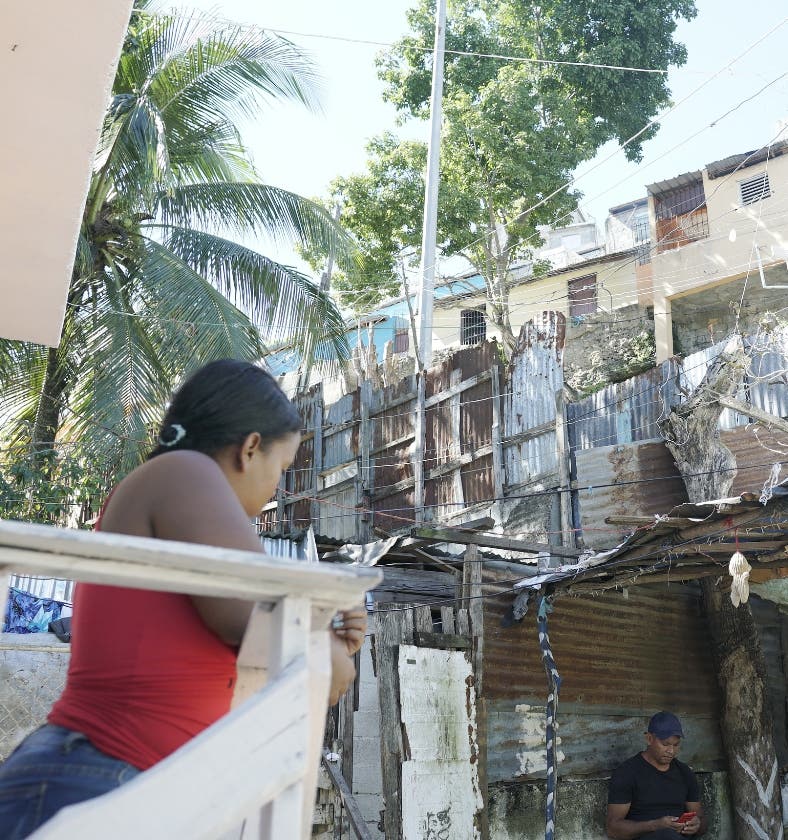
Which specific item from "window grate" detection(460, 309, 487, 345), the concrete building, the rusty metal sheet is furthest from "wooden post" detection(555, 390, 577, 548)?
"window grate" detection(460, 309, 487, 345)

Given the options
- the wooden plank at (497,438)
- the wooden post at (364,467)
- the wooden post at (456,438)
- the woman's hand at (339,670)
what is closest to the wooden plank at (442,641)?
the wooden plank at (497,438)

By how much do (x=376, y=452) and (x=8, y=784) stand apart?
14.2m

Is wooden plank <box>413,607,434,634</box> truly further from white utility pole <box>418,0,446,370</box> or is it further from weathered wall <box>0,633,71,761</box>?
white utility pole <box>418,0,446,370</box>

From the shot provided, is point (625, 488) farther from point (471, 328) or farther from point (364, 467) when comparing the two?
point (471, 328)

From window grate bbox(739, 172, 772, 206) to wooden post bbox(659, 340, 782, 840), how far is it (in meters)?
11.4

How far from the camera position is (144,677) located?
155 cm

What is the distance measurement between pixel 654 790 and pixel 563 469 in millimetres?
5070

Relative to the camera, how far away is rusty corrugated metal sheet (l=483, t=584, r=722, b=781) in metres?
8.35

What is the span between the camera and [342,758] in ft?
25.7

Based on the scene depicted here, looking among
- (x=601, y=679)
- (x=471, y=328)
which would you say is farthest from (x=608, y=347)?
(x=601, y=679)

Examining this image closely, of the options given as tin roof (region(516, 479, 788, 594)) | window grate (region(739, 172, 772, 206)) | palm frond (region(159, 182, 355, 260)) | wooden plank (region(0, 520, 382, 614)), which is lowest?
wooden plank (region(0, 520, 382, 614))

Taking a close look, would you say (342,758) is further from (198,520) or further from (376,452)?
(376,452)

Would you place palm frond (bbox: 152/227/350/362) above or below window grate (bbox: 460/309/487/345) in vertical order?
below

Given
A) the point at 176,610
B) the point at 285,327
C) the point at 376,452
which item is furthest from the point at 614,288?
the point at 176,610
